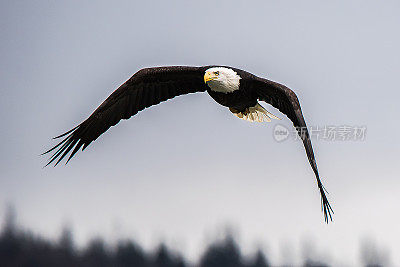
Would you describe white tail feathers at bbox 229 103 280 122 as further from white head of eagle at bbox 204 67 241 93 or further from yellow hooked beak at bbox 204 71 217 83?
yellow hooked beak at bbox 204 71 217 83

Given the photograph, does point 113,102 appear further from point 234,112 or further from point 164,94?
point 234,112

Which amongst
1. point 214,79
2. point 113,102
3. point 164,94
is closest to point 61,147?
point 113,102

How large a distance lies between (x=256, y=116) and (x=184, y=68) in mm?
1405

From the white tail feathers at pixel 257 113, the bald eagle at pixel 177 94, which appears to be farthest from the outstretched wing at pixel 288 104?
the white tail feathers at pixel 257 113

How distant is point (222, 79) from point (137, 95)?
1.52m

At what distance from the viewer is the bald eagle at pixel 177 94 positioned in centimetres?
782

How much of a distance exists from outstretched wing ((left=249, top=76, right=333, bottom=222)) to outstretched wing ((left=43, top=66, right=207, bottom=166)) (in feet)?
3.32

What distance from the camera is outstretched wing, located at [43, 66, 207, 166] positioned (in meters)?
8.47

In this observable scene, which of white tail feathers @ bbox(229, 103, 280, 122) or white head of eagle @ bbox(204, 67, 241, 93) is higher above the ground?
white head of eagle @ bbox(204, 67, 241, 93)

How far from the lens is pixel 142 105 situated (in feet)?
28.2

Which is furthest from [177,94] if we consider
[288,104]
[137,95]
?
[288,104]

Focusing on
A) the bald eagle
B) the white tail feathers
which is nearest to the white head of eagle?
the bald eagle

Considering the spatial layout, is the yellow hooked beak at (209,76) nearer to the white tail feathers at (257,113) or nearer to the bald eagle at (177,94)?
the bald eagle at (177,94)

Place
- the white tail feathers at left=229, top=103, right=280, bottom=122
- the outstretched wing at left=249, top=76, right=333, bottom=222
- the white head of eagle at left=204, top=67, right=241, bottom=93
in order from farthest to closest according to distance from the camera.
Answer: the white tail feathers at left=229, top=103, right=280, bottom=122 < the white head of eagle at left=204, top=67, right=241, bottom=93 < the outstretched wing at left=249, top=76, right=333, bottom=222
